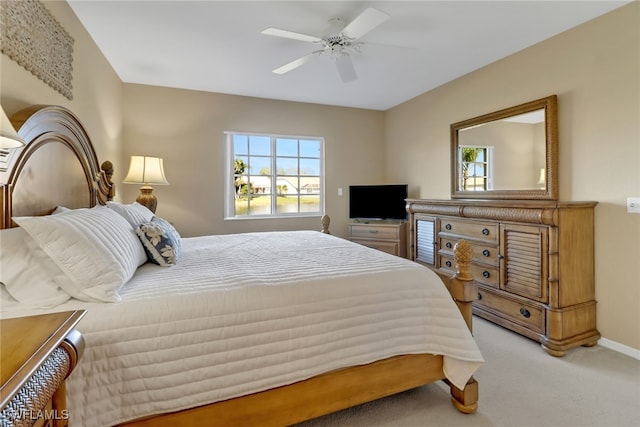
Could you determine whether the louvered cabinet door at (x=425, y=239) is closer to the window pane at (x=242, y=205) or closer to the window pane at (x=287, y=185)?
the window pane at (x=287, y=185)

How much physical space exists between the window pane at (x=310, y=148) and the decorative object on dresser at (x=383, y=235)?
47.7 inches

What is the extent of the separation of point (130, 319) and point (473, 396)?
1710mm

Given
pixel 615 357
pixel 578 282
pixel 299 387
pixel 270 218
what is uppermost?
pixel 270 218

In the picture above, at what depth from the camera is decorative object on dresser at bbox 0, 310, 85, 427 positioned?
546 mm

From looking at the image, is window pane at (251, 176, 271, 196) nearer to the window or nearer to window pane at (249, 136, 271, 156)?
the window

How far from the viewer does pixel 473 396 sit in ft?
5.30

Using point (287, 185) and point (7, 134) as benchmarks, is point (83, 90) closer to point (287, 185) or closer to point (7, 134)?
point (7, 134)

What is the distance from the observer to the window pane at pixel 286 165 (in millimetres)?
4383

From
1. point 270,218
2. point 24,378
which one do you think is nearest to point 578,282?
point 24,378

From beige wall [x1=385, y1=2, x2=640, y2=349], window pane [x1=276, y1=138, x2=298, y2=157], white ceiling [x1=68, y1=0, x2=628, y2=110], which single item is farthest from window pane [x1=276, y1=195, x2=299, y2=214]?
beige wall [x1=385, y1=2, x2=640, y2=349]

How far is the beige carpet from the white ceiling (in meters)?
2.52

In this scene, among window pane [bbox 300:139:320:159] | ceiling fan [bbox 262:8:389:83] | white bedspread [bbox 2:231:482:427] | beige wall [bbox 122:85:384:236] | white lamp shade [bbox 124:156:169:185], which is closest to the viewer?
white bedspread [bbox 2:231:482:427]

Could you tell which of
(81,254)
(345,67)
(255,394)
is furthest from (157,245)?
(345,67)

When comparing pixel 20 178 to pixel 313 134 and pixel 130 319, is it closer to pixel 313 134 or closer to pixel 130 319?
pixel 130 319
